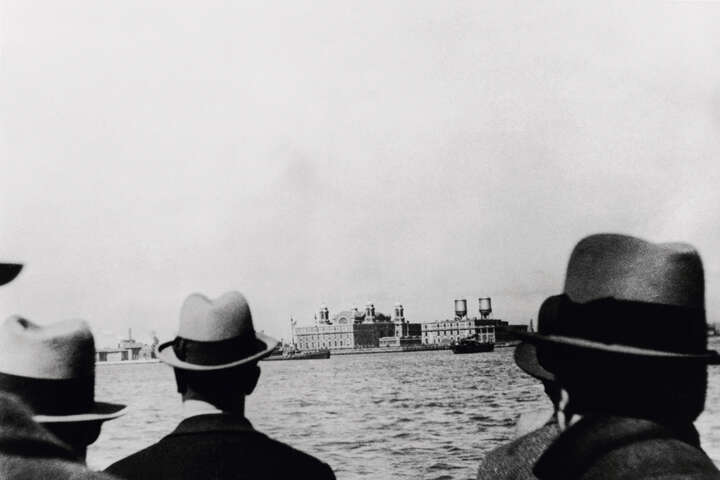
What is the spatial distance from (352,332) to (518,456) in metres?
119

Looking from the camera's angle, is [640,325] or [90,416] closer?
[640,325]

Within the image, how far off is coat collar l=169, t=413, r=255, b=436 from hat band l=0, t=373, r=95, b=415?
0.81 feet

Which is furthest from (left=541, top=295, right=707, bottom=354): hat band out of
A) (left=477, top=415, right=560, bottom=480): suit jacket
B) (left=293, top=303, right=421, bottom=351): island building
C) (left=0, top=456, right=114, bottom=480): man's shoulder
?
(left=293, top=303, right=421, bottom=351): island building

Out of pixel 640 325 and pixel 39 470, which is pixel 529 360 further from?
pixel 39 470

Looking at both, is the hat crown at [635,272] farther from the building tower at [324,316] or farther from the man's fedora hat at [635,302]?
the building tower at [324,316]

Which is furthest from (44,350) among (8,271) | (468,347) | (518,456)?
(468,347)

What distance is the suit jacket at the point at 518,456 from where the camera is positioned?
5.47 feet

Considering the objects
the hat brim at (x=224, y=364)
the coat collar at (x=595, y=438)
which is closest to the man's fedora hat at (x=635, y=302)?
the coat collar at (x=595, y=438)

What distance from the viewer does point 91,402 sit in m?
1.88

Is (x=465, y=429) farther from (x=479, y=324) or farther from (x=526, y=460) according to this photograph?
(x=479, y=324)

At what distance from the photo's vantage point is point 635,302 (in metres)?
1.36

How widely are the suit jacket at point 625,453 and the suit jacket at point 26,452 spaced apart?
0.76 metres

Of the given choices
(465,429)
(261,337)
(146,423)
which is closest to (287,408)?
(146,423)

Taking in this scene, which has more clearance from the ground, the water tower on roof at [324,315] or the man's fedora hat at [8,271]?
the man's fedora hat at [8,271]
